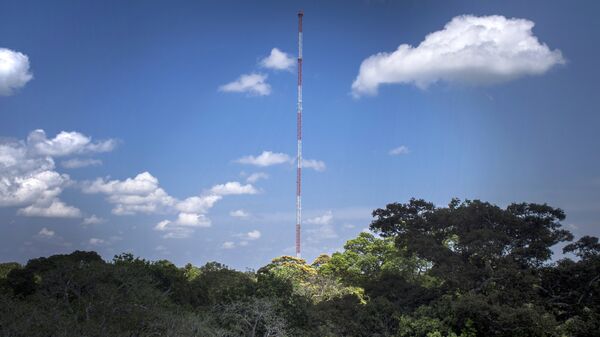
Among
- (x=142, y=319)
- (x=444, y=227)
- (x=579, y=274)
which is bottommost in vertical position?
(x=142, y=319)

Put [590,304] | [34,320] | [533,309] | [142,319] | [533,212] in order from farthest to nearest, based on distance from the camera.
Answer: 1. [533,212]
2. [590,304]
3. [533,309]
4. [142,319]
5. [34,320]

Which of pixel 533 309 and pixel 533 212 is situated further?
pixel 533 212

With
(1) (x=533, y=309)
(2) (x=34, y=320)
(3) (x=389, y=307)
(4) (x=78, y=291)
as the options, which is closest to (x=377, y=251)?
(3) (x=389, y=307)

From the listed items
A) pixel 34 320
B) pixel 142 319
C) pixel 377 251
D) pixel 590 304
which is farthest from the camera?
pixel 377 251

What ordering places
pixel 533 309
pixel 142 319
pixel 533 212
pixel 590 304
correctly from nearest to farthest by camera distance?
1. pixel 142 319
2. pixel 533 309
3. pixel 590 304
4. pixel 533 212

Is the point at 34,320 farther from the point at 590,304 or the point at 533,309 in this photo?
the point at 590,304

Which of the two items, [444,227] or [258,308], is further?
[444,227]

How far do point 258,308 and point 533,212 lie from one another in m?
12.1

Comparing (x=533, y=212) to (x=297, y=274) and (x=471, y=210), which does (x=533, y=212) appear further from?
(x=297, y=274)

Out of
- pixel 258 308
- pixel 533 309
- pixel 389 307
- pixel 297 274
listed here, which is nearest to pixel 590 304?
pixel 533 309

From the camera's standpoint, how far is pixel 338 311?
24203 mm

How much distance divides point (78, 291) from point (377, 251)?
788 inches

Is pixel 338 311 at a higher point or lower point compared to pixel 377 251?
lower

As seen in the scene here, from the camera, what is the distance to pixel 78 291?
70.5ft
